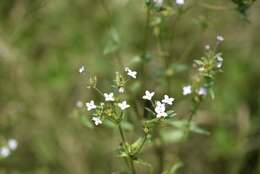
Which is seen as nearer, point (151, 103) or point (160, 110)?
point (160, 110)

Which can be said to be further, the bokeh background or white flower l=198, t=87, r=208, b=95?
the bokeh background

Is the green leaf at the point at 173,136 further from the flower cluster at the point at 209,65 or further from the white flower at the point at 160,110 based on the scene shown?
the white flower at the point at 160,110

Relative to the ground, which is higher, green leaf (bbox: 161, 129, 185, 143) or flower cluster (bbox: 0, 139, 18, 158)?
flower cluster (bbox: 0, 139, 18, 158)

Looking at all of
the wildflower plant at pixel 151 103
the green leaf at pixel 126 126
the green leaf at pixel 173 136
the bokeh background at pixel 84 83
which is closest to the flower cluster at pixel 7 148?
the bokeh background at pixel 84 83

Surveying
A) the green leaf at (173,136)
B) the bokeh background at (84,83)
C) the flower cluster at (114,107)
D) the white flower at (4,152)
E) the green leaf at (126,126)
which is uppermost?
the bokeh background at (84,83)

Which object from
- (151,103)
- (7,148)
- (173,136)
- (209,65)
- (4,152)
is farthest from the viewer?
(7,148)

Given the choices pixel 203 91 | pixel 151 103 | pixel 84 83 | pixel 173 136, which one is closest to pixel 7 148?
pixel 84 83

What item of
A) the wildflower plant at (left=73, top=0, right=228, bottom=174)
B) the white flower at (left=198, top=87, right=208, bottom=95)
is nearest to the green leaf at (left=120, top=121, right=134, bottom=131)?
the wildflower plant at (left=73, top=0, right=228, bottom=174)

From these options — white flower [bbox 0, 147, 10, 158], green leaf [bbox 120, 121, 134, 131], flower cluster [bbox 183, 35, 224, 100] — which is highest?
white flower [bbox 0, 147, 10, 158]

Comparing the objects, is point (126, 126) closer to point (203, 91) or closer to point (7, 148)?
point (203, 91)

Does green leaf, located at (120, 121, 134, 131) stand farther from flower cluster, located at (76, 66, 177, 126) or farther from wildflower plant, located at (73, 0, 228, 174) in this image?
flower cluster, located at (76, 66, 177, 126)
